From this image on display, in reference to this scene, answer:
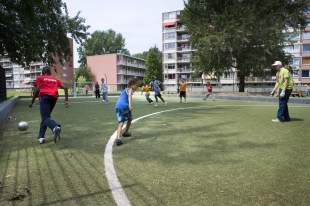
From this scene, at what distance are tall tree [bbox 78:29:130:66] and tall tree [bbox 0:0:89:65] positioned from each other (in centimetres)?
6881

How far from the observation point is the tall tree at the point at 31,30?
1492cm

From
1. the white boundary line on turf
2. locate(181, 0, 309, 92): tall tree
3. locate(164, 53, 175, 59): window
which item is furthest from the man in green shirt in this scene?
locate(164, 53, 175, 59): window

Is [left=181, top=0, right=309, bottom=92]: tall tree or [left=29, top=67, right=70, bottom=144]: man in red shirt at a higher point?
[left=181, top=0, right=309, bottom=92]: tall tree

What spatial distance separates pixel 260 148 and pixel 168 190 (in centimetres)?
264

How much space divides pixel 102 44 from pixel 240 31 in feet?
235

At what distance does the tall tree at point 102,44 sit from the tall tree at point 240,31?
6270cm

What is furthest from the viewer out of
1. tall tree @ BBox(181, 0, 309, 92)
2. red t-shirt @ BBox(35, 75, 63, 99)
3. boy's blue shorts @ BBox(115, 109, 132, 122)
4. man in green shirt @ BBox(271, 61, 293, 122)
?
tall tree @ BBox(181, 0, 309, 92)

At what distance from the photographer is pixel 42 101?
557cm

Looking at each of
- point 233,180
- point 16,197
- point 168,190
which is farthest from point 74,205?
point 233,180

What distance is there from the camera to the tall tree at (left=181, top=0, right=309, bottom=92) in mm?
26953

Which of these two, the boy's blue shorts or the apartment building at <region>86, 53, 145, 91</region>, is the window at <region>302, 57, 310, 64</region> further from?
the boy's blue shorts

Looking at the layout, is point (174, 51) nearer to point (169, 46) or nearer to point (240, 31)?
point (169, 46)

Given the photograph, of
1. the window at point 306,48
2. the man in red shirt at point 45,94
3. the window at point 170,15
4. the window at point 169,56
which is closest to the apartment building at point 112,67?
the window at point 169,56

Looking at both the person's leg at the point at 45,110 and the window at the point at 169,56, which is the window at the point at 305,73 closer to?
the window at the point at 169,56
